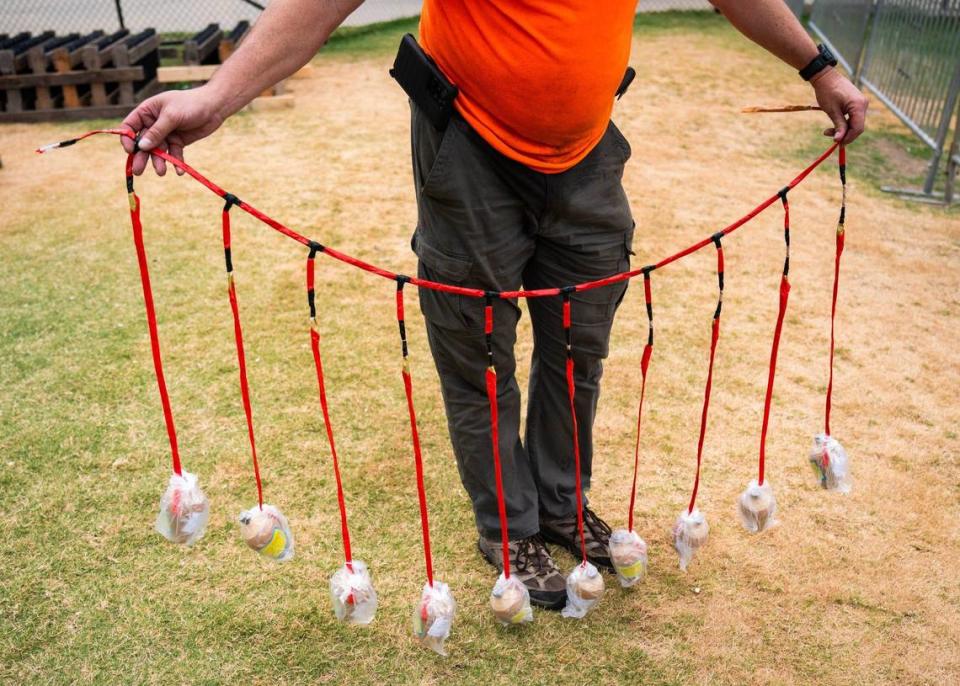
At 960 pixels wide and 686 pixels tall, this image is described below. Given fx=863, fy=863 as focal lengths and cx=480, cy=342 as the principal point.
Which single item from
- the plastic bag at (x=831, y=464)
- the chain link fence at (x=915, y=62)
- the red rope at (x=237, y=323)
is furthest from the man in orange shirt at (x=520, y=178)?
the chain link fence at (x=915, y=62)

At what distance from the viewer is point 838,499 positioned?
2.53 metres

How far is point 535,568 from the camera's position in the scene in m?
2.19

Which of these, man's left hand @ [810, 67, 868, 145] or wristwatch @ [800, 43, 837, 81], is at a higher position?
wristwatch @ [800, 43, 837, 81]

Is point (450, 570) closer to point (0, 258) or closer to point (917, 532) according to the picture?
point (917, 532)

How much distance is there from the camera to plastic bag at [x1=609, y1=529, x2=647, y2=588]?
76.7 inches

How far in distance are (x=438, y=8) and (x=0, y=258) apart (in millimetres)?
3059

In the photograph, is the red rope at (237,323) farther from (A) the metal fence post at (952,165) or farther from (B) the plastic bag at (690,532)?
(A) the metal fence post at (952,165)

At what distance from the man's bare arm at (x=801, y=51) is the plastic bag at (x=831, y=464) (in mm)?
701

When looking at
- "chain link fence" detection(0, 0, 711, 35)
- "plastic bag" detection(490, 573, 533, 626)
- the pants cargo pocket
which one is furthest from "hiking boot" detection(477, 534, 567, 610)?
"chain link fence" detection(0, 0, 711, 35)

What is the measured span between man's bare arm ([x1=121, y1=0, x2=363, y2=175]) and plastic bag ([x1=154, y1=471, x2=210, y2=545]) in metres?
0.59

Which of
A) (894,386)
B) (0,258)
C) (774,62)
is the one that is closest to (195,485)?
(894,386)

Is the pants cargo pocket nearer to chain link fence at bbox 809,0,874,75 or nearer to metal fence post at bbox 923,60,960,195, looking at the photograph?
metal fence post at bbox 923,60,960,195

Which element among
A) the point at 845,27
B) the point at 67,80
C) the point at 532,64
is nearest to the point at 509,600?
the point at 532,64

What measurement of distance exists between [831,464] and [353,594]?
1.14 m
